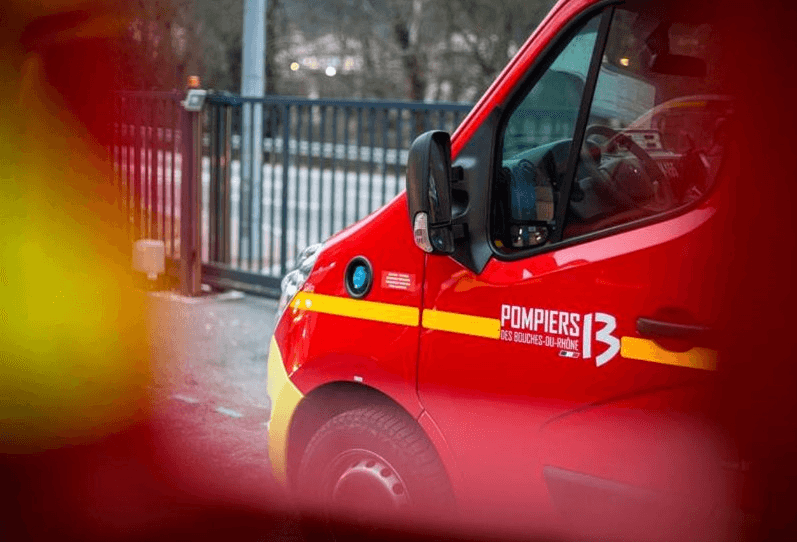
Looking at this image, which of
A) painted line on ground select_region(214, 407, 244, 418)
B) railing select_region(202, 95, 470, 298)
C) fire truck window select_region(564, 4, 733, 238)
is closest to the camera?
fire truck window select_region(564, 4, 733, 238)

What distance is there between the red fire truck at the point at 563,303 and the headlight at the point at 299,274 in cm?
28

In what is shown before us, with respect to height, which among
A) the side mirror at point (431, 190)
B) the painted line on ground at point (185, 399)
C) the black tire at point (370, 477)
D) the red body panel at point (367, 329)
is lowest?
the painted line on ground at point (185, 399)

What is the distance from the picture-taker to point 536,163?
3289mm

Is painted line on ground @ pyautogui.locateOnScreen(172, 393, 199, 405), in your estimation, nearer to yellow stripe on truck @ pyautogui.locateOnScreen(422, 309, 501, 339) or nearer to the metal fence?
the metal fence

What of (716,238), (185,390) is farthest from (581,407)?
(185,390)

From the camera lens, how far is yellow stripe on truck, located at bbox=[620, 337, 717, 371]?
110 inches

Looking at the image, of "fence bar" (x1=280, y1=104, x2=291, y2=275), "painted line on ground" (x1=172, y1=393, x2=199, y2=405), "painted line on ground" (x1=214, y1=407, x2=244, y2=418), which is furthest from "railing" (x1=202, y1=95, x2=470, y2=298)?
"painted line on ground" (x1=214, y1=407, x2=244, y2=418)

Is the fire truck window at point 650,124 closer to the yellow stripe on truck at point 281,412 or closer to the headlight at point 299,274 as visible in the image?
the headlight at point 299,274

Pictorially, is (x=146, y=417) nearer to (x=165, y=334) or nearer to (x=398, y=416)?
(x=165, y=334)

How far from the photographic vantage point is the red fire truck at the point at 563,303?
2850 mm

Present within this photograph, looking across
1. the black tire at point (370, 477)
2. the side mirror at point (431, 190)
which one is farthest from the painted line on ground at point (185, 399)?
the side mirror at point (431, 190)

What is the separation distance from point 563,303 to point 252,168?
7.18 meters

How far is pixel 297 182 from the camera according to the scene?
9023 mm

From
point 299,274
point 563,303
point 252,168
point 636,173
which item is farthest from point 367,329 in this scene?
point 252,168
